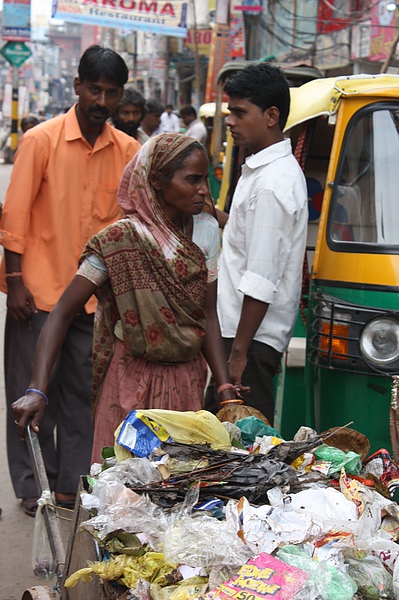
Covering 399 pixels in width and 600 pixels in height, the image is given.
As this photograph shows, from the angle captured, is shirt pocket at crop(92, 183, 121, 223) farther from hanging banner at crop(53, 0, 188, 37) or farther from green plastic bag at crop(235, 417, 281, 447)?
hanging banner at crop(53, 0, 188, 37)

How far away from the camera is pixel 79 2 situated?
53.5 feet

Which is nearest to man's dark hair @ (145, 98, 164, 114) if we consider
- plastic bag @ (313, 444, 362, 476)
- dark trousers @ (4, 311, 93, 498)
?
dark trousers @ (4, 311, 93, 498)

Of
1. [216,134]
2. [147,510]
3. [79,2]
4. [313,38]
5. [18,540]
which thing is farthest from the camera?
[313,38]

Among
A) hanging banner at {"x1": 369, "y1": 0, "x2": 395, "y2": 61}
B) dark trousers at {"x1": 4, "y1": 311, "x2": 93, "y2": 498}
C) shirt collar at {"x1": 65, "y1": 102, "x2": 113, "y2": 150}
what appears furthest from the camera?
hanging banner at {"x1": 369, "y1": 0, "x2": 395, "y2": 61}

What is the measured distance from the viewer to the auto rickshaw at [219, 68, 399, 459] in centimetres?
350

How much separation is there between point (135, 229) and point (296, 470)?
40.1 inches

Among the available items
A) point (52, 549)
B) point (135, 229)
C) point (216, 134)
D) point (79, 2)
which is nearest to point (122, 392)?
point (135, 229)

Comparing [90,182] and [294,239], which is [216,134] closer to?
[90,182]

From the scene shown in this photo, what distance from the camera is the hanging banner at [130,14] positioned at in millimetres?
16141

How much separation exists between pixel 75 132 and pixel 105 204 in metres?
0.37

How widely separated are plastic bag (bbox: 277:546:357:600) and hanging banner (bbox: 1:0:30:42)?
841 inches

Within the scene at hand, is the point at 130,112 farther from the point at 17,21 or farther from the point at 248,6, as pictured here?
the point at 17,21

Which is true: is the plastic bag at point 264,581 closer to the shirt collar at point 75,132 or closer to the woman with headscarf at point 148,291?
the woman with headscarf at point 148,291

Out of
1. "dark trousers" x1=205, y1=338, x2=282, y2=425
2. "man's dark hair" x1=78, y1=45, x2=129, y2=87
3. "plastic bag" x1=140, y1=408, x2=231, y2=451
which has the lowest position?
"dark trousers" x1=205, y1=338, x2=282, y2=425
